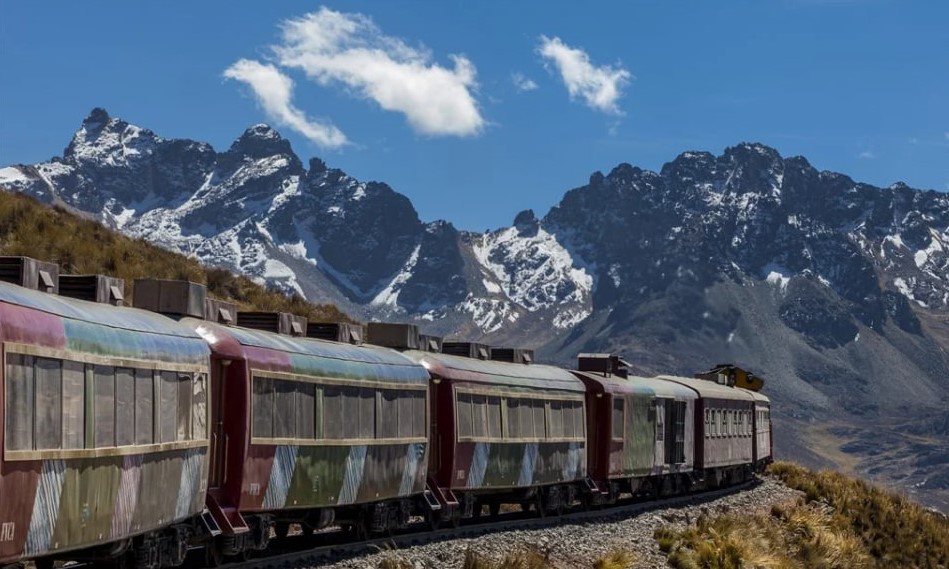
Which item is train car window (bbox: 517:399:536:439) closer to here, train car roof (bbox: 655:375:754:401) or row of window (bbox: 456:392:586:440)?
row of window (bbox: 456:392:586:440)

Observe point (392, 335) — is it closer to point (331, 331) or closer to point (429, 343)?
point (429, 343)

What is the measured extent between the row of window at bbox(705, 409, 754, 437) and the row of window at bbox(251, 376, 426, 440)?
1958cm

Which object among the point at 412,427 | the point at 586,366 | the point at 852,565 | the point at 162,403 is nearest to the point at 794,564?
the point at 852,565

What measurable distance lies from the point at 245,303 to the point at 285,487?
91.6ft

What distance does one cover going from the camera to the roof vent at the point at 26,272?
13.0 metres

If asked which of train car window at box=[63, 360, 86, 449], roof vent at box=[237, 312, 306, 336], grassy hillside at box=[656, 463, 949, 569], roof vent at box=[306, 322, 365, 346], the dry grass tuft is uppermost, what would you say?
roof vent at box=[237, 312, 306, 336]

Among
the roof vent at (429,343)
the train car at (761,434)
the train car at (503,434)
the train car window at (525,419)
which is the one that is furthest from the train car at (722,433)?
the roof vent at (429,343)

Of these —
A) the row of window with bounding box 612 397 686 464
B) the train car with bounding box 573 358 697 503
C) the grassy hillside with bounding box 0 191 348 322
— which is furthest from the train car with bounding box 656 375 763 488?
the grassy hillside with bounding box 0 191 348 322

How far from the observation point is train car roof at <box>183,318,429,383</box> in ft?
55.4

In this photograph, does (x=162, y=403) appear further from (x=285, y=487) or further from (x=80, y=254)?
(x=80, y=254)

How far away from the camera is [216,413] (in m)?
16.7

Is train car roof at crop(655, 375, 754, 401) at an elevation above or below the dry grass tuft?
above

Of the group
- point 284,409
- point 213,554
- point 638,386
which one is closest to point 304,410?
point 284,409

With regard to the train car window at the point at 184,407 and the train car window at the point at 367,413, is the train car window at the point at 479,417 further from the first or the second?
the train car window at the point at 184,407
